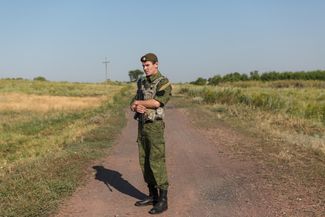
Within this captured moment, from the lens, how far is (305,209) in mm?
6730

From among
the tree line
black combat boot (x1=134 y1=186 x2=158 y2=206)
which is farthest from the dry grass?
the tree line

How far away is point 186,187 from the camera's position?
810 cm

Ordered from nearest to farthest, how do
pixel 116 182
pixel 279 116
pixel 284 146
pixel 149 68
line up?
A: pixel 149 68 → pixel 116 182 → pixel 284 146 → pixel 279 116

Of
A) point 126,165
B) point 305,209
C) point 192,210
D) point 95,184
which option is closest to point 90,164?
point 126,165

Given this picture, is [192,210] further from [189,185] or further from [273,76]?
[273,76]

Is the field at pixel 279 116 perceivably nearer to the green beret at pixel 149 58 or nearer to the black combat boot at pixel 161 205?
the black combat boot at pixel 161 205

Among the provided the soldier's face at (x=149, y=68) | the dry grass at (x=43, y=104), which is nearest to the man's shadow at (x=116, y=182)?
the soldier's face at (x=149, y=68)

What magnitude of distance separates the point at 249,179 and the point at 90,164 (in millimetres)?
3311

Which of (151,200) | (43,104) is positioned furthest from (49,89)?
(151,200)

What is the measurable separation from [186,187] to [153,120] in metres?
2.08

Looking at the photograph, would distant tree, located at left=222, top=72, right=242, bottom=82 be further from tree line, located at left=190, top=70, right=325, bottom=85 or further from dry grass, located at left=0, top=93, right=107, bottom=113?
dry grass, located at left=0, top=93, right=107, bottom=113

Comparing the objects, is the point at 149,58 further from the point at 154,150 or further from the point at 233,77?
the point at 233,77

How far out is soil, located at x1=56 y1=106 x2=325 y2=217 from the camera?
6.68m

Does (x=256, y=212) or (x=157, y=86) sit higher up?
(x=157, y=86)
